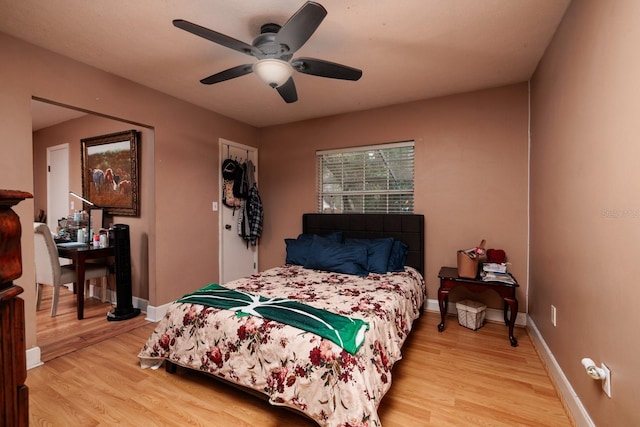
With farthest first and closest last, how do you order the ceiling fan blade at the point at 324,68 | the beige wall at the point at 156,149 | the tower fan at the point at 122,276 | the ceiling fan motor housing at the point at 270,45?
the tower fan at the point at 122,276 → the beige wall at the point at 156,149 → the ceiling fan blade at the point at 324,68 → the ceiling fan motor housing at the point at 270,45

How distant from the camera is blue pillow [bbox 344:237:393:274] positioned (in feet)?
9.91

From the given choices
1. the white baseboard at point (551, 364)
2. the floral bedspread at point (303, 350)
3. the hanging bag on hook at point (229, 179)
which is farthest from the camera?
the hanging bag on hook at point (229, 179)

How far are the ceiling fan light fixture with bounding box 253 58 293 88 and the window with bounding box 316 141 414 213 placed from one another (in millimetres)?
1952

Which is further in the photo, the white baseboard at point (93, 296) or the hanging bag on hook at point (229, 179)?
the hanging bag on hook at point (229, 179)

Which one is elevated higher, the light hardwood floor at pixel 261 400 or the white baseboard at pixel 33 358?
the white baseboard at pixel 33 358

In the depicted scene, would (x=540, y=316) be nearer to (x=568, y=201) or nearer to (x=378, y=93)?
(x=568, y=201)

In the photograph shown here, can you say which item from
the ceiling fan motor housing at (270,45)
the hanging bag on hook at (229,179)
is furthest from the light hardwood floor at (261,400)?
the ceiling fan motor housing at (270,45)

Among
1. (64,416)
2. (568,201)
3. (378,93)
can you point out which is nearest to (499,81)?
(378,93)

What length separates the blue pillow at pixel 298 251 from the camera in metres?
3.45

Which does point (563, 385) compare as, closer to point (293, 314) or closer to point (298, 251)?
point (293, 314)

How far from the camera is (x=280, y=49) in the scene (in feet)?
6.10

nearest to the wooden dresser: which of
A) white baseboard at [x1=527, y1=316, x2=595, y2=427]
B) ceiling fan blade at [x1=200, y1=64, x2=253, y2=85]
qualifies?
ceiling fan blade at [x1=200, y1=64, x2=253, y2=85]

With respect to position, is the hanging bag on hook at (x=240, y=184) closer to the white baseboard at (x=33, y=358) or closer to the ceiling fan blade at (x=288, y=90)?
the ceiling fan blade at (x=288, y=90)

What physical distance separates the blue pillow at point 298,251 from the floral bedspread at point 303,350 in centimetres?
88
